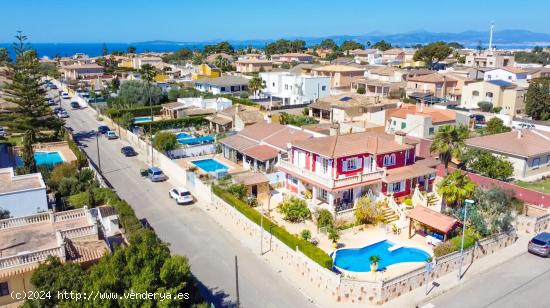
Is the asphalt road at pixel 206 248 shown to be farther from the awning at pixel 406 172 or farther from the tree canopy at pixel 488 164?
the tree canopy at pixel 488 164

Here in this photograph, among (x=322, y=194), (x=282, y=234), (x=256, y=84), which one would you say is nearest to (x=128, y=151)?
(x=322, y=194)

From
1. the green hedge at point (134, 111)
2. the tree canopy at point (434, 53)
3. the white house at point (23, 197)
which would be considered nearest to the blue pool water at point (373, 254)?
the white house at point (23, 197)

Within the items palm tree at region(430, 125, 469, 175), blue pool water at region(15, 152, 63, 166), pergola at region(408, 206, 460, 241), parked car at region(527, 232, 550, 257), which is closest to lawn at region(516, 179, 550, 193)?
palm tree at region(430, 125, 469, 175)

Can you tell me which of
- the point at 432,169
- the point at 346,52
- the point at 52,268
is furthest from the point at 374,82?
the point at 346,52

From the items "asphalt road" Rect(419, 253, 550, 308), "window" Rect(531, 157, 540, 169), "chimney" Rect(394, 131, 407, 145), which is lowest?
"asphalt road" Rect(419, 253, 550, 308)

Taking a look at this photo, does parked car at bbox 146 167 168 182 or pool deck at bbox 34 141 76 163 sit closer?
parked car at bbox 146 167 168 182

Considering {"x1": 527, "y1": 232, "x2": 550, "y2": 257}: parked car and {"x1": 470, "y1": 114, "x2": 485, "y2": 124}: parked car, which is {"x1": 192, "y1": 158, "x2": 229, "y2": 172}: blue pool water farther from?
{"x1": 470, "y1": 114, "x2": 485, "y2": 124}: parked car

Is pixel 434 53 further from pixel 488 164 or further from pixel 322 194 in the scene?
pixel 322 194
